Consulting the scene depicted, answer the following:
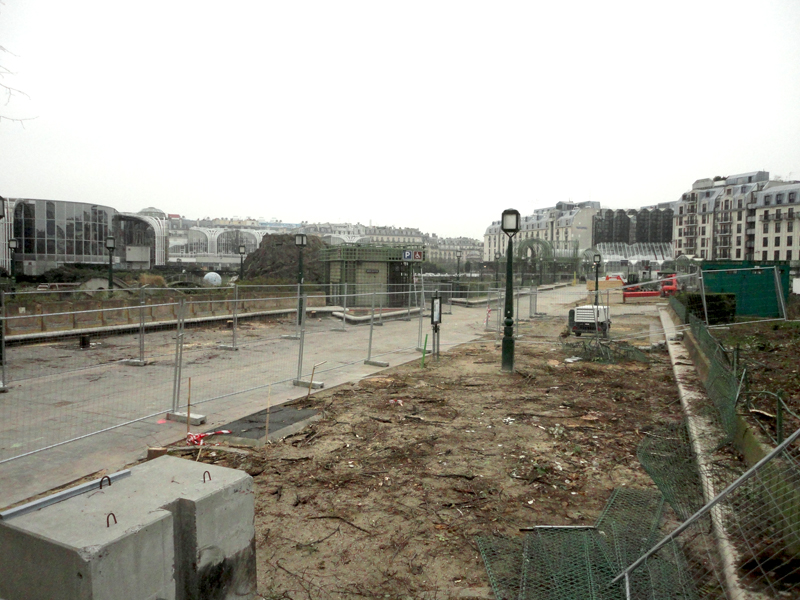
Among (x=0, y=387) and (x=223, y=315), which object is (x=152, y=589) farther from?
(x=223, y=315)

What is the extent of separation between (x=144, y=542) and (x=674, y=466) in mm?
5422

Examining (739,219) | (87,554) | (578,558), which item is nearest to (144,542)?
(87,554)

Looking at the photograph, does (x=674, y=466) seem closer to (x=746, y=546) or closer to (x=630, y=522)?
(x=630, y=522)

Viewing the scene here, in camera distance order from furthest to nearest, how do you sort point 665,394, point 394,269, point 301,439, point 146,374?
1. point 394,269
2. point 146,374
3. point 665,394
4. point 301,439

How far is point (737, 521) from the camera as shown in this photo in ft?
13.0

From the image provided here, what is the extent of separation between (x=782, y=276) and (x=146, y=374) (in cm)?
2252

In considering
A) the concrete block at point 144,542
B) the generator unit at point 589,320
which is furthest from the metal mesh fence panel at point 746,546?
the generator unit at point 589,320

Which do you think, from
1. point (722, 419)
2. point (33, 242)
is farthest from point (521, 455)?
point (33, 242)

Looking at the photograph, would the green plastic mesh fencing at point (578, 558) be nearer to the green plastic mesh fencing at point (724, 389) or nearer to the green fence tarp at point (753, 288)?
the green plastic mesh fencing at point (724, 389)

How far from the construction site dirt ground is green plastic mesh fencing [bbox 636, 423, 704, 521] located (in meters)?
0.19

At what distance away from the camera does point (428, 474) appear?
6.27 metres

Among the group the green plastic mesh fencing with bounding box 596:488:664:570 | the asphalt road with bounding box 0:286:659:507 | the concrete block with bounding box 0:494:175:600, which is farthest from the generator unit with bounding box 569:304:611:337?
the concrete block with bounding box 0:494:175:600

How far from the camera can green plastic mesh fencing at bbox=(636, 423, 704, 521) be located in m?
5.07

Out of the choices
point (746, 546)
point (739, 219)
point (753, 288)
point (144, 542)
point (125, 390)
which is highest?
point (739, 219)
